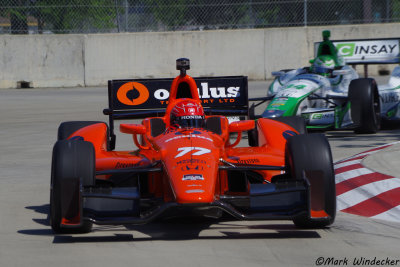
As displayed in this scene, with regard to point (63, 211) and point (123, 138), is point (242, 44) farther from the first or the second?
point (63, 211)

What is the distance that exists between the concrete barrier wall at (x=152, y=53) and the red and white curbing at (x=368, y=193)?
16.4 m

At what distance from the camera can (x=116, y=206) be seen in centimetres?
681

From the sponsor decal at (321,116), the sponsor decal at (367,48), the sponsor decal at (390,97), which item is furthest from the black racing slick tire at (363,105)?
the sponsor decal at (367,48)

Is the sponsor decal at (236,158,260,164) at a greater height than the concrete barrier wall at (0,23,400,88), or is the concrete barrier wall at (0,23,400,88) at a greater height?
the concrete barrier wall at (0,23,400,88)

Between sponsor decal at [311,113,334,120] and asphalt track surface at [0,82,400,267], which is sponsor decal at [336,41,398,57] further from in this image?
asphalt track surface at [0,82,400,267]

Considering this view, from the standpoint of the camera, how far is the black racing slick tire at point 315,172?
21.7 ft

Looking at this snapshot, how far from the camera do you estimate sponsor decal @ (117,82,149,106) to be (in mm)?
9789

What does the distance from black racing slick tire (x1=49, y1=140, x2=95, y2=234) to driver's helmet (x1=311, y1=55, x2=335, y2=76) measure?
8.78 m

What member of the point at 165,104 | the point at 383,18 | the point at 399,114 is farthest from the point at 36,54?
the point at 165,104

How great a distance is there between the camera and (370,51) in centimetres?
1577

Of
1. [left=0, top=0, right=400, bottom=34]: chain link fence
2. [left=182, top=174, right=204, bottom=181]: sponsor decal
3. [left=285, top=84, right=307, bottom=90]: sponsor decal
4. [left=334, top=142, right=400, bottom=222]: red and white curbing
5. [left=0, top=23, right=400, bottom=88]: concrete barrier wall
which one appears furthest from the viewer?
[left=0, top=0, right=400, bottom=34]: chain link fence

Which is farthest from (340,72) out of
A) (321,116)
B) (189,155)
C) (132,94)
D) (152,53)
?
(152,53)

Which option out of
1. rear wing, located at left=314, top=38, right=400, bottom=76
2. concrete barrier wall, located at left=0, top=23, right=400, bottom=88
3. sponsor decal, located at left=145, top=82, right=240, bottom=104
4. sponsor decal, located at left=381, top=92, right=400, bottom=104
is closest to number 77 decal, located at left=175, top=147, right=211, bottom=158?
sponsor decal, located at left=145, top=82, right=240, bottom=104

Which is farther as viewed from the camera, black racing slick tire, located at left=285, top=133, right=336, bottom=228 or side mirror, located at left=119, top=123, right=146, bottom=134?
side mirror, located at left=119, top=123, right=146, bottom=134
